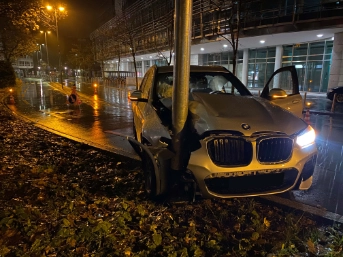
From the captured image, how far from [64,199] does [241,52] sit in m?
25.7

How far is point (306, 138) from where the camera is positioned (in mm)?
3340

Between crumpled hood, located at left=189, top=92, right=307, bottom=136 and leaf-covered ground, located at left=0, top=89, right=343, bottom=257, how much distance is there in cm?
108

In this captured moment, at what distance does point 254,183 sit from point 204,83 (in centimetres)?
248

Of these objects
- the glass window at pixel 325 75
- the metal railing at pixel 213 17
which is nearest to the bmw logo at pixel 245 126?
the metal railing at pixel 213 17

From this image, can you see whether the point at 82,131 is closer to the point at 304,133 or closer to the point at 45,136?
the point at 45,136

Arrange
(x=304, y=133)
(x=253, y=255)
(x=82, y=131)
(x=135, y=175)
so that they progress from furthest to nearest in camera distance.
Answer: (x=82, y=131)
(x=135, y=175)
(x=304, y=133)
(x=253, y=255)

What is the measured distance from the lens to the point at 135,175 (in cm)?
463

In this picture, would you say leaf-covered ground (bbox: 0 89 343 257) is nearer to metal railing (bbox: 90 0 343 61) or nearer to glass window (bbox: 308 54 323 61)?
metal railing (bbox: 90 0 343 61)

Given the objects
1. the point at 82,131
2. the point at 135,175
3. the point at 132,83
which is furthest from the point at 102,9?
the point at 135,175

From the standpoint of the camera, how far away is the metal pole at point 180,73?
332 centimetres

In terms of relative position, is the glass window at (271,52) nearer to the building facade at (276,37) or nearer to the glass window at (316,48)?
the building facade at (276,37)

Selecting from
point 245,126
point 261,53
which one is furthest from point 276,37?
point 245,126

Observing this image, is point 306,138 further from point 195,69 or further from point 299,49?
point 299,49

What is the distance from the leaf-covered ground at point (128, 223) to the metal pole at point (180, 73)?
773mm
